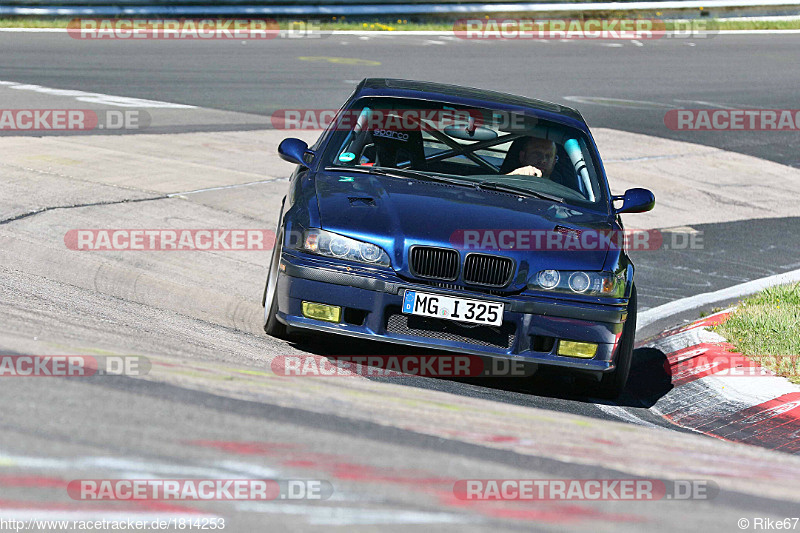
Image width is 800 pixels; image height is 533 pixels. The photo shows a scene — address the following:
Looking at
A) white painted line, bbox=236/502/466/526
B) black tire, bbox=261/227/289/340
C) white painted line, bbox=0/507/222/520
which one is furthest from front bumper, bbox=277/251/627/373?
white painted line, bbox=0/507/222/520

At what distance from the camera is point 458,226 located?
5.69 metres

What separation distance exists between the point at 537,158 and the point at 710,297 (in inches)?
92.8

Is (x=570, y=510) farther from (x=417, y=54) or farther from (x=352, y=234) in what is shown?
(x=417, y=54)

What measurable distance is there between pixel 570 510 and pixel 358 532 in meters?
0.70

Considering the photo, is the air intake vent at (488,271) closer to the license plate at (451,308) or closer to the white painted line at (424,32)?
the license plate at (451,308)

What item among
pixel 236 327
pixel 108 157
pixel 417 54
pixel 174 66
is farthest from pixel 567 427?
pixel 417 54

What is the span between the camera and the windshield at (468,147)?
676 cm

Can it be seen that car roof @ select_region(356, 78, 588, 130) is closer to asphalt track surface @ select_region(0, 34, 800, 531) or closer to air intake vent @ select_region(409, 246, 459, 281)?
asphalt track surface @ select_region(0, 34, 800, 531)

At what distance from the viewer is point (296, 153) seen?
22.3ft

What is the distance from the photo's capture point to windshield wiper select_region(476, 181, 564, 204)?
6.47 m

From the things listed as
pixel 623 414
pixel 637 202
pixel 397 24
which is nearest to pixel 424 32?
pixel 397 24

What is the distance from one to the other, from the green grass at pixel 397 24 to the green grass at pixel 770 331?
764 inches

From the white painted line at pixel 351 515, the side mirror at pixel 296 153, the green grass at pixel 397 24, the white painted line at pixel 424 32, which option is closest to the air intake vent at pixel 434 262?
the side mirror at pixel 296 153

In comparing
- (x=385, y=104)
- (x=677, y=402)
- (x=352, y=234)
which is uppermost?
(x=385, y=104)
